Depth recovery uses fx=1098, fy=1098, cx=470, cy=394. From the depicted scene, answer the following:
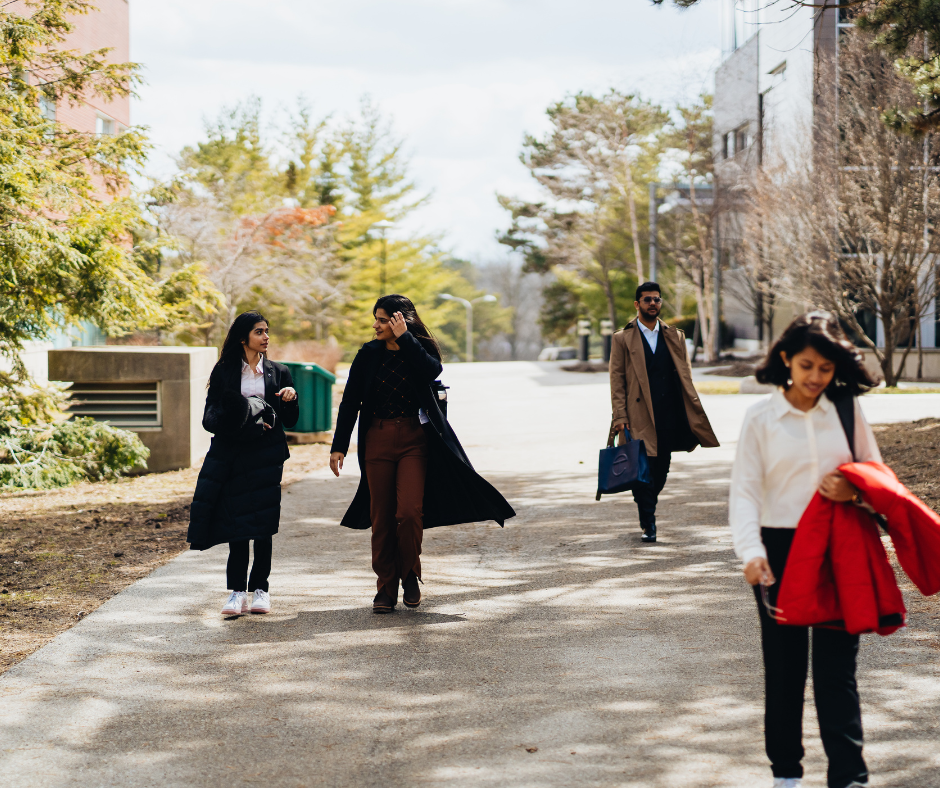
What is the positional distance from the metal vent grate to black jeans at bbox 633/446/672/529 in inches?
254

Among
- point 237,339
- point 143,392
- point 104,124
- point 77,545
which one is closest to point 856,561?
point 237,339

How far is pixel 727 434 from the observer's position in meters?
14.9

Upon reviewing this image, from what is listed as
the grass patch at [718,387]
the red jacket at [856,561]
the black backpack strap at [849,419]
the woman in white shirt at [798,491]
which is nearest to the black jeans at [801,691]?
the woman in white shirt at [798,491]

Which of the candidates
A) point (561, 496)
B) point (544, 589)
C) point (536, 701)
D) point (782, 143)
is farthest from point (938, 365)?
point (536, 701)

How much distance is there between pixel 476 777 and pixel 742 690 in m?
1.45

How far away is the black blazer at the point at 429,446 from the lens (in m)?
6.09

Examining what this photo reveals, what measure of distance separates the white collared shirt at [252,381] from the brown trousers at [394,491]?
0.66 metres

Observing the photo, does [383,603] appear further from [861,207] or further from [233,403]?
[861,207]

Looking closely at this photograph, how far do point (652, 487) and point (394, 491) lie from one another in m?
2.53

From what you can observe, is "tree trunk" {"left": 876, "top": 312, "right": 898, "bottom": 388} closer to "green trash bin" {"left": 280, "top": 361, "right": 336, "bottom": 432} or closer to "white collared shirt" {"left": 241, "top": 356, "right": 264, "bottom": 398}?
"green trash bin" {"left": 280, "top": 361, "right": 336, "bottom": 432}

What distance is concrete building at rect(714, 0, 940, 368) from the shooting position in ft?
84.3

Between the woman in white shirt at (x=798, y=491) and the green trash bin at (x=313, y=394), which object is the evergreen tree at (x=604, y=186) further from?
the woman in white shirt at (x=798, y=491)

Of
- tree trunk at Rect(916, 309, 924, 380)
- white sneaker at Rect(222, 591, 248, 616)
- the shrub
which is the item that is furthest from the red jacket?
tree trunk at Rect(916, 309, 924, 380)

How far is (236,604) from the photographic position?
6051 millimetres
